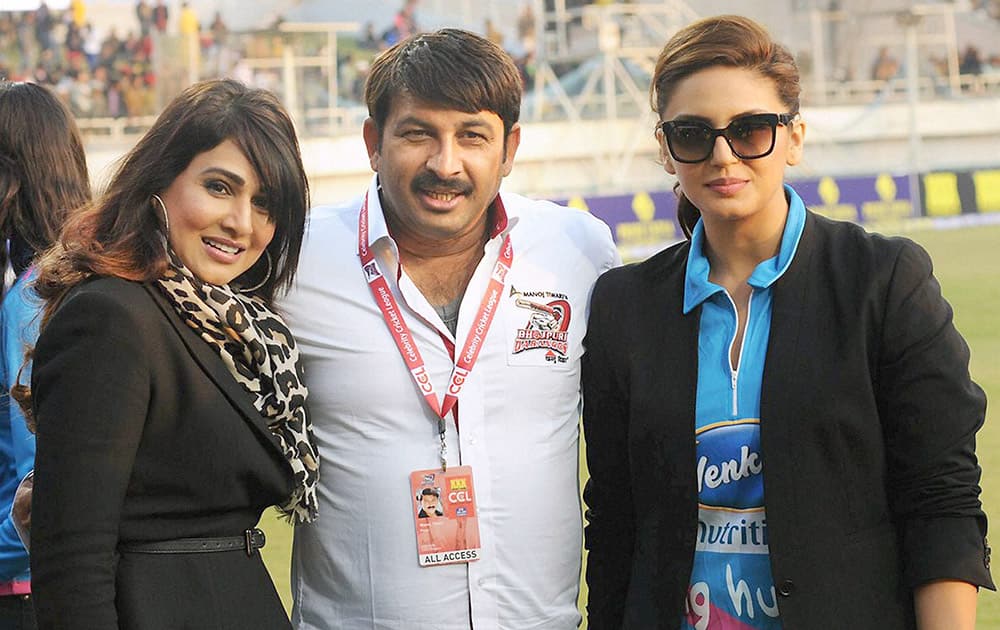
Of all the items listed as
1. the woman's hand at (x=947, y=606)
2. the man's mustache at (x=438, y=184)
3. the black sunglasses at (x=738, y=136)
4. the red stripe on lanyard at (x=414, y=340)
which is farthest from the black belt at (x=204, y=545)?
the woman's hand at (x=947, y=606)

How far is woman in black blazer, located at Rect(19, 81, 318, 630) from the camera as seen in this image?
218 cm

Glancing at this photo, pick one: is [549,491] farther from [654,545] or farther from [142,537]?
[142,537]

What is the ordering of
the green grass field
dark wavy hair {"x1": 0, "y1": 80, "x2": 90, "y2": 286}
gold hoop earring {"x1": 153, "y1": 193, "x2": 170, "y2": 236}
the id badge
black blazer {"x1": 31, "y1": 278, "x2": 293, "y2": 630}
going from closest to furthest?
black blazer {"x1": 31, "y1": 278, "x2": 293, "y2": 630}, gold hoop earring {"x1": 153, "y1": 193, "x2": 170, "y2": 236}, the id badge, dark wavy hair {"x1": 0, "y1": 80, "x2": 90, "y2": 286}, the green grass field

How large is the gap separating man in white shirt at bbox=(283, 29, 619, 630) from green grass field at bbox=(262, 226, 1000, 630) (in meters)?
2.69

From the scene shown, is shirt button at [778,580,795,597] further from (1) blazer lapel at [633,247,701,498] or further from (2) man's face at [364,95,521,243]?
(2) man's face at [364,95,521,243]

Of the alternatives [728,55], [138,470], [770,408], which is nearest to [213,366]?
[138,470]

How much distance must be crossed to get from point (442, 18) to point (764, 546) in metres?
26.7

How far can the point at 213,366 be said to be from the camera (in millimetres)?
2357

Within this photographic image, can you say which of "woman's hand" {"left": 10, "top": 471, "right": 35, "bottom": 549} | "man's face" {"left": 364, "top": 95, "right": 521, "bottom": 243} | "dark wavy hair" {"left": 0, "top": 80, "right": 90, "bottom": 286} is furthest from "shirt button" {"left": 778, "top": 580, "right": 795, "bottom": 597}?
"dark wavy hair" {"left": 0, "top": 80, "right": 90, "bottom": 286}

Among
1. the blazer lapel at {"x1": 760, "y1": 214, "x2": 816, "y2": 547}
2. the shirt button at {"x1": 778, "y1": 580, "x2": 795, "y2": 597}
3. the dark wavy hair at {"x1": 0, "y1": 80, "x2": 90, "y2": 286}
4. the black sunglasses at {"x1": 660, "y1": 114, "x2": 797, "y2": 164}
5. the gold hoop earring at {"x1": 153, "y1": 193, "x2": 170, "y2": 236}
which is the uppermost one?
the dark wavy hair at {"x1": 0, "y1": 80, "x2": 90, "y2": 286}

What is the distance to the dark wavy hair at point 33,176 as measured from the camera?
3.05 metres

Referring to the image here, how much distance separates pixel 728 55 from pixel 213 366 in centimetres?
109

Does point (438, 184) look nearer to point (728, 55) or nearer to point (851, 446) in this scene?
point (728, 55)

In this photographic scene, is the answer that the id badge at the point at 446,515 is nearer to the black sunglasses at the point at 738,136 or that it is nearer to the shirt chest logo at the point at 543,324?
the shirt chest logo at the point at 543,324
